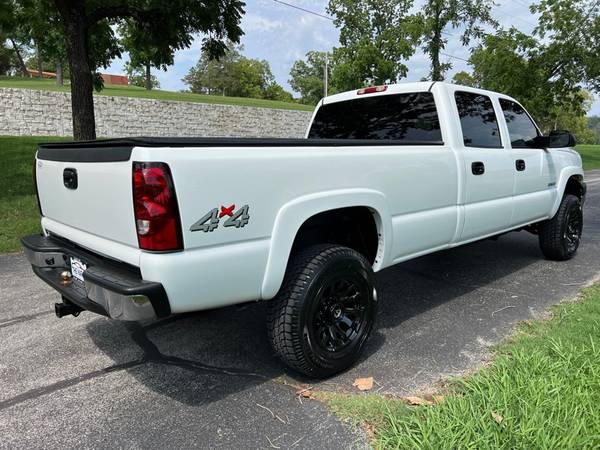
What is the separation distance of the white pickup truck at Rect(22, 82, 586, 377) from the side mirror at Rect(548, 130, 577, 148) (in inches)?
32.3

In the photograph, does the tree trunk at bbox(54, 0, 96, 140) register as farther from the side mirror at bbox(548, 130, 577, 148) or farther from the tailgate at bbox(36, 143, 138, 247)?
the side mirror at bbox(548, 130, 577, 148)

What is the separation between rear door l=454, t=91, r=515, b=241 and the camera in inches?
154

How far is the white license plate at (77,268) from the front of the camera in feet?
8.75

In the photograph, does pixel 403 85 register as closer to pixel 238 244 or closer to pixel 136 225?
pixel 238 244

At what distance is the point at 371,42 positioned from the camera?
73.7ft

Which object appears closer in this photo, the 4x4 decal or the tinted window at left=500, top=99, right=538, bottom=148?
the 4x4 decal

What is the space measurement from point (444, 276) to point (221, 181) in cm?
342

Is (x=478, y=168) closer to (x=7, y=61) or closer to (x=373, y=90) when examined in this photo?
(x=373, y=90)

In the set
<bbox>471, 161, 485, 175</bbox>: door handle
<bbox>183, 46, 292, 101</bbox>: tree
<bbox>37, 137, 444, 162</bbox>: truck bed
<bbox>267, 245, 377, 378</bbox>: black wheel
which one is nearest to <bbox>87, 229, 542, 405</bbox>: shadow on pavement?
<bbox>267, 245, 377, 378</bbox>: black wheel

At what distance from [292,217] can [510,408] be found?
4.86 ft

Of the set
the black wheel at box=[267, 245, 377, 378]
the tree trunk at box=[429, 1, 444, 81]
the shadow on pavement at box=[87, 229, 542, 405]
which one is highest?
the tree trunk at box=[429, 1, 444, 81]

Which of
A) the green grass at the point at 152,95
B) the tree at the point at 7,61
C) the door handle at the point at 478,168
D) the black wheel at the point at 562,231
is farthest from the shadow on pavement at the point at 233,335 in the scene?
the tree at the point at 7,61

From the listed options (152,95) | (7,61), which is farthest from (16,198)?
(7,61)

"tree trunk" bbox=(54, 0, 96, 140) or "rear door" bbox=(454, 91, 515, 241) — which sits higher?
"tree trunk" bbox=(54, 0, 96, 140)
